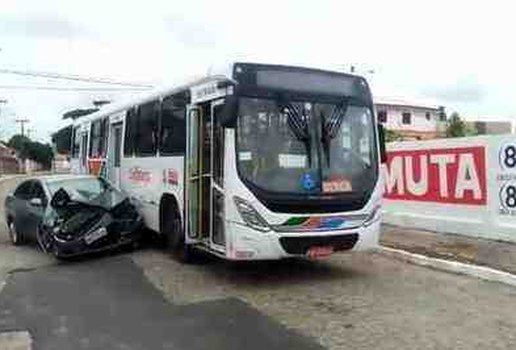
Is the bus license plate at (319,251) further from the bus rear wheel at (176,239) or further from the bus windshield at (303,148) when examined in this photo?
the bus rear wheel at (176,239)

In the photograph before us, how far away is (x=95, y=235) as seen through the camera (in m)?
14.5

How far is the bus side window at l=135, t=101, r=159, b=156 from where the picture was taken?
14.9m

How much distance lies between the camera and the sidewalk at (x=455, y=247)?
41.3ft

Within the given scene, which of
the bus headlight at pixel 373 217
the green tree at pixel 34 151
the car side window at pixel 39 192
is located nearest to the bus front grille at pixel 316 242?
the bus headlight at pixel 373 217

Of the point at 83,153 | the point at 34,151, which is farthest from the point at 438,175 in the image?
the point at 34,151

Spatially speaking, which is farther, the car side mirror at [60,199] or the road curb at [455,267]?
the car side mirror at [60,199]

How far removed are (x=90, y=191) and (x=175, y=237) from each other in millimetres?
2784

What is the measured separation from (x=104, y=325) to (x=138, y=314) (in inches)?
24.0

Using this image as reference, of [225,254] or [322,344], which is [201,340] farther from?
[225,254]

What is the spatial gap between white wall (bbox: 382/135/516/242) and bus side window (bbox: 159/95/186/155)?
12.1 ft

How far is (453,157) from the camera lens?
53.1 ft

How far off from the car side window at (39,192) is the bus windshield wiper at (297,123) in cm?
639

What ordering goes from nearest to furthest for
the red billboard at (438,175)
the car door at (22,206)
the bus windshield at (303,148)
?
1. the bus windshield at (303,148)
2. the red billboard at (438,175)
3. the car door at (22,206)

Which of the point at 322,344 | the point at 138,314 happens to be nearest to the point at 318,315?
the point at 322,344
